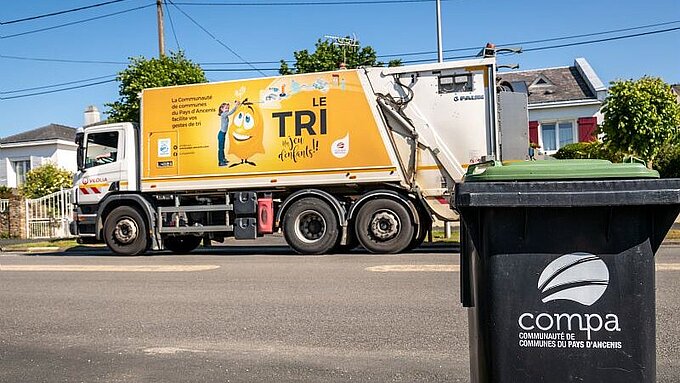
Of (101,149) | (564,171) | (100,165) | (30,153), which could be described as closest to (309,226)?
(100,165)

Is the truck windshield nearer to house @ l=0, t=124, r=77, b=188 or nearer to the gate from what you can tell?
the gate

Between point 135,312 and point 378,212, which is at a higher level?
point 378,212

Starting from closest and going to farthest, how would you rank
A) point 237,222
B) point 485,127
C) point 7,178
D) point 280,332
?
point 280,332 → point 485,127 → point 237,222 → point 7,178

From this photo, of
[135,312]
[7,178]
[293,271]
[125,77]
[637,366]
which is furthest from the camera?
[7,178]

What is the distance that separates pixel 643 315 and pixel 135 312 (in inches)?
237

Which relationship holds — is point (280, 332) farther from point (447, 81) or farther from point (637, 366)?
point (447, 81)

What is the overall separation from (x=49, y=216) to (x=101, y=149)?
35.7ft

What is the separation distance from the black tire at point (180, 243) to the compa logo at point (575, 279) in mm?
13787

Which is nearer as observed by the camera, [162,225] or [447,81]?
[447,81]

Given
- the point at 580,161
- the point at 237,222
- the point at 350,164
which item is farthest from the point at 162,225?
the point at 580,161

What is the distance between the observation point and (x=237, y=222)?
1480 cm

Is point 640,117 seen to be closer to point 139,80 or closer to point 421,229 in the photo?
point 421,229

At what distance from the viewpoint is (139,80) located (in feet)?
70.1

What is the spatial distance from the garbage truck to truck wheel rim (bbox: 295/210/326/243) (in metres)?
0.02
